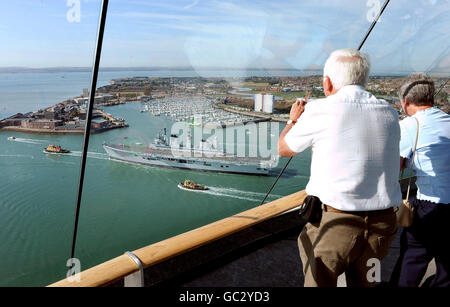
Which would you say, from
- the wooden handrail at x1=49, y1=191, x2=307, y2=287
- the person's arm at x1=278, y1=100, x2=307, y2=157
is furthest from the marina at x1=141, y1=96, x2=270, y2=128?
the person's arm at x1=278, y1=100, x2=307, y2=157

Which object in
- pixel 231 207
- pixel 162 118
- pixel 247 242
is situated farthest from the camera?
pixel 162 118

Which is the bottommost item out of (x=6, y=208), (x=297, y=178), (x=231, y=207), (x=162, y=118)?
(x=6, y=208)

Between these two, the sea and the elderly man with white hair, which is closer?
the elderly man with white hair

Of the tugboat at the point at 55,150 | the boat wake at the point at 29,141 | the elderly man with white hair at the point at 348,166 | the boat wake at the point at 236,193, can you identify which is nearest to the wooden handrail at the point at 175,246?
the elderly man with white hair at the point at 348,166

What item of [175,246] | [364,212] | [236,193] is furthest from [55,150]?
[364,212]

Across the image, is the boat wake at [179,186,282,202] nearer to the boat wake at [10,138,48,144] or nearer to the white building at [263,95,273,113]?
the white building at [263,95,273,113]

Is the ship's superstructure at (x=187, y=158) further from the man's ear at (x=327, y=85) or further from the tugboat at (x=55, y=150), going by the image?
the man's ear at (x=327, y=85)
